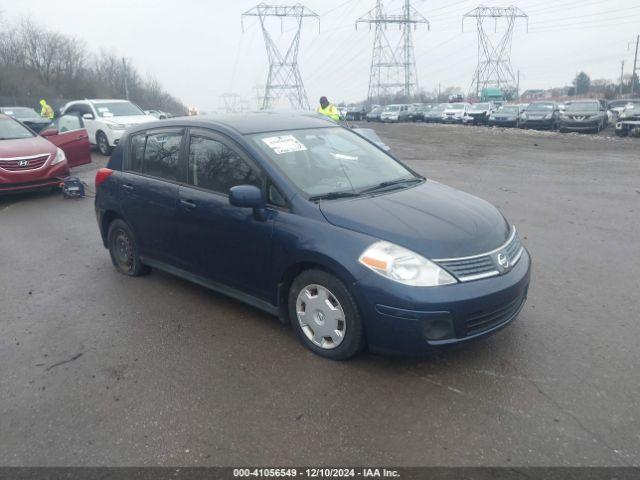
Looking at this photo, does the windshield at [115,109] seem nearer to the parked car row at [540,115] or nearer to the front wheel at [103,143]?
the front wheel at [103,143]

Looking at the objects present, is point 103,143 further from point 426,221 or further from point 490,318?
point 490,318

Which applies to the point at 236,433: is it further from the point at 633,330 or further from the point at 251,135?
the point at 633,330

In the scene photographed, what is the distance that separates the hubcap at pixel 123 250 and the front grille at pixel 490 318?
3.69 meters

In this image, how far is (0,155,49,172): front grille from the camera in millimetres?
9906

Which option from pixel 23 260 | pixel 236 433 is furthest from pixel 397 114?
pixel 236 433

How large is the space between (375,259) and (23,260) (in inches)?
196

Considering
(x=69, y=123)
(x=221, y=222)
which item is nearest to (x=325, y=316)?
(x=221, y=222)

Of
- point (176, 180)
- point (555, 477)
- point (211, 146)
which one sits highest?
point (211, 146)

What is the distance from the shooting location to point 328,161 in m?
4.60

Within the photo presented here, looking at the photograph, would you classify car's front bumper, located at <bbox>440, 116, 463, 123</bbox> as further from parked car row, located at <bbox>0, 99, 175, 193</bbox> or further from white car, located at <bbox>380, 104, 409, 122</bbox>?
parked car row, located at <bbox>0, 99, 175, 193</bbox>

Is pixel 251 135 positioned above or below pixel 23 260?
above

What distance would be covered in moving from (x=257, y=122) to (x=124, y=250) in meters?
2.15

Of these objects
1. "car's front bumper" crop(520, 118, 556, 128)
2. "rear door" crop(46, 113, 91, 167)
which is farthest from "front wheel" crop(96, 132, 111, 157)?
"car's front bumper" crop(520, 118, 556, 128)

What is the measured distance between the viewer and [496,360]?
383 centimetres
